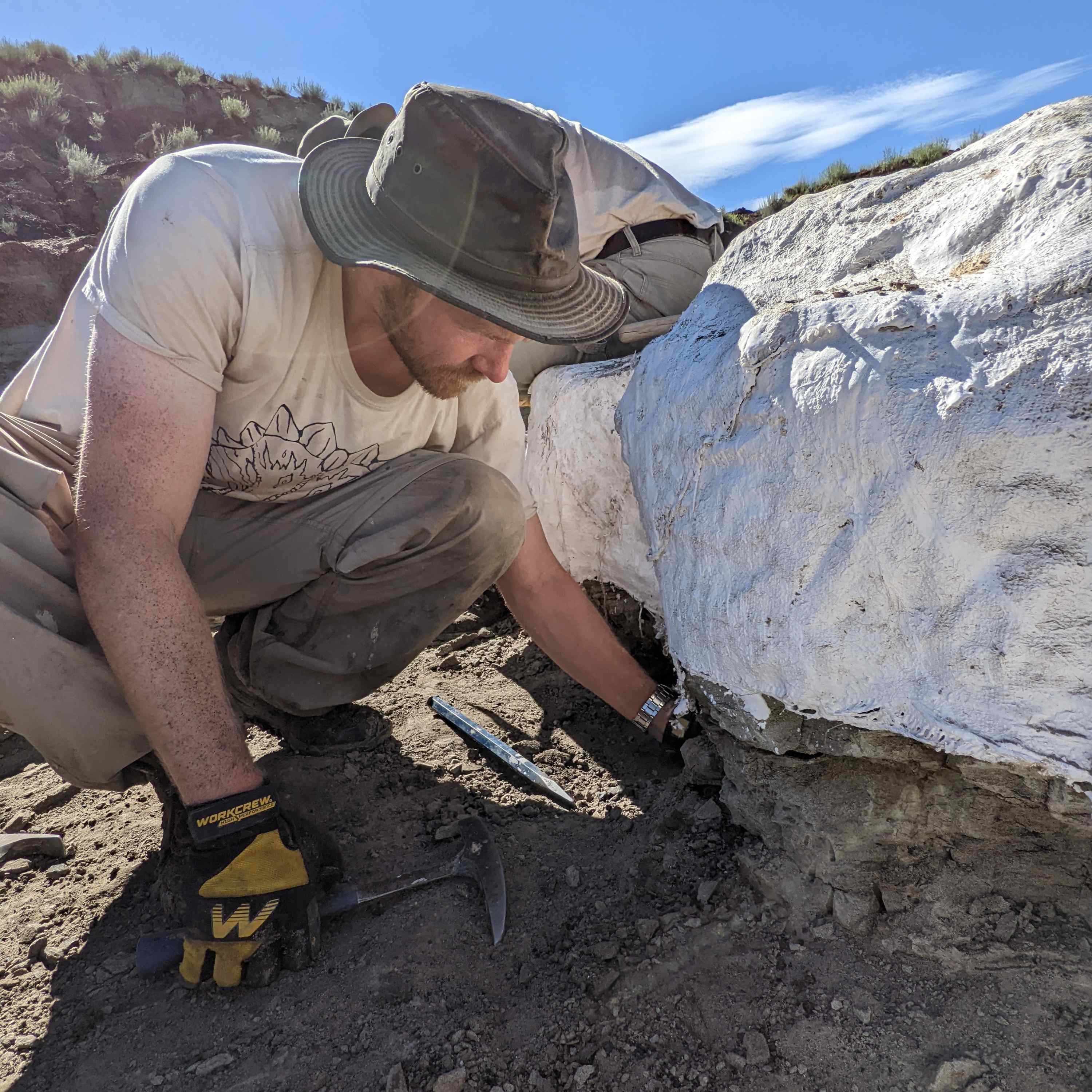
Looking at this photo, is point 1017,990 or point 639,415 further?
point 639,415

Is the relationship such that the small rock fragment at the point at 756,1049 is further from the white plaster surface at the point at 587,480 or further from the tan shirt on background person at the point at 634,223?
the tan shirt on background person at the point at 634,223

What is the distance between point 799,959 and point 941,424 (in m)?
0.85

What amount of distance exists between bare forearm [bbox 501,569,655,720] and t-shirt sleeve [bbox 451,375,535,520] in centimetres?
22

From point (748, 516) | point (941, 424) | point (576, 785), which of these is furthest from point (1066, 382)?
point (576, 785)

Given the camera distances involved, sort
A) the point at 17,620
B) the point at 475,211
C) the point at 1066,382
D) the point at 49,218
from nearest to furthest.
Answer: the point at 1066,382
the point at 475,211
the point at 17,620
the point at 49,218

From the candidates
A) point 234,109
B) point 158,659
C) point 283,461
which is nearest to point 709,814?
point 158,659

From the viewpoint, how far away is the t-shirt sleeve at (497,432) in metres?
2.22

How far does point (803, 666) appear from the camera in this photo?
1256 mm

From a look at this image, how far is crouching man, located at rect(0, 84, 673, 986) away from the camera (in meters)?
1.46

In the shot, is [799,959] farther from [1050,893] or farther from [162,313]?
[162,313]

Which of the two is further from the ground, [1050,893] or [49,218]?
[49,218]

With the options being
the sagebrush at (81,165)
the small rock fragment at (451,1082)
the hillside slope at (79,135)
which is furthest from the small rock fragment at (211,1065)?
A: the sagebrush at (81,165)

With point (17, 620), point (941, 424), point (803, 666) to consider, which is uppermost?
point (941, 424)

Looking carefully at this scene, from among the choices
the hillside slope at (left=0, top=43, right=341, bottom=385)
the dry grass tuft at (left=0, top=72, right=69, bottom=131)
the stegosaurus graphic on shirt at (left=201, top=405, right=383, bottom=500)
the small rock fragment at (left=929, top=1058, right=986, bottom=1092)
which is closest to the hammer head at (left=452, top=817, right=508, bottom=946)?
the small rock fragment at (left=929, top=1058, right=986, bottom=1092)
